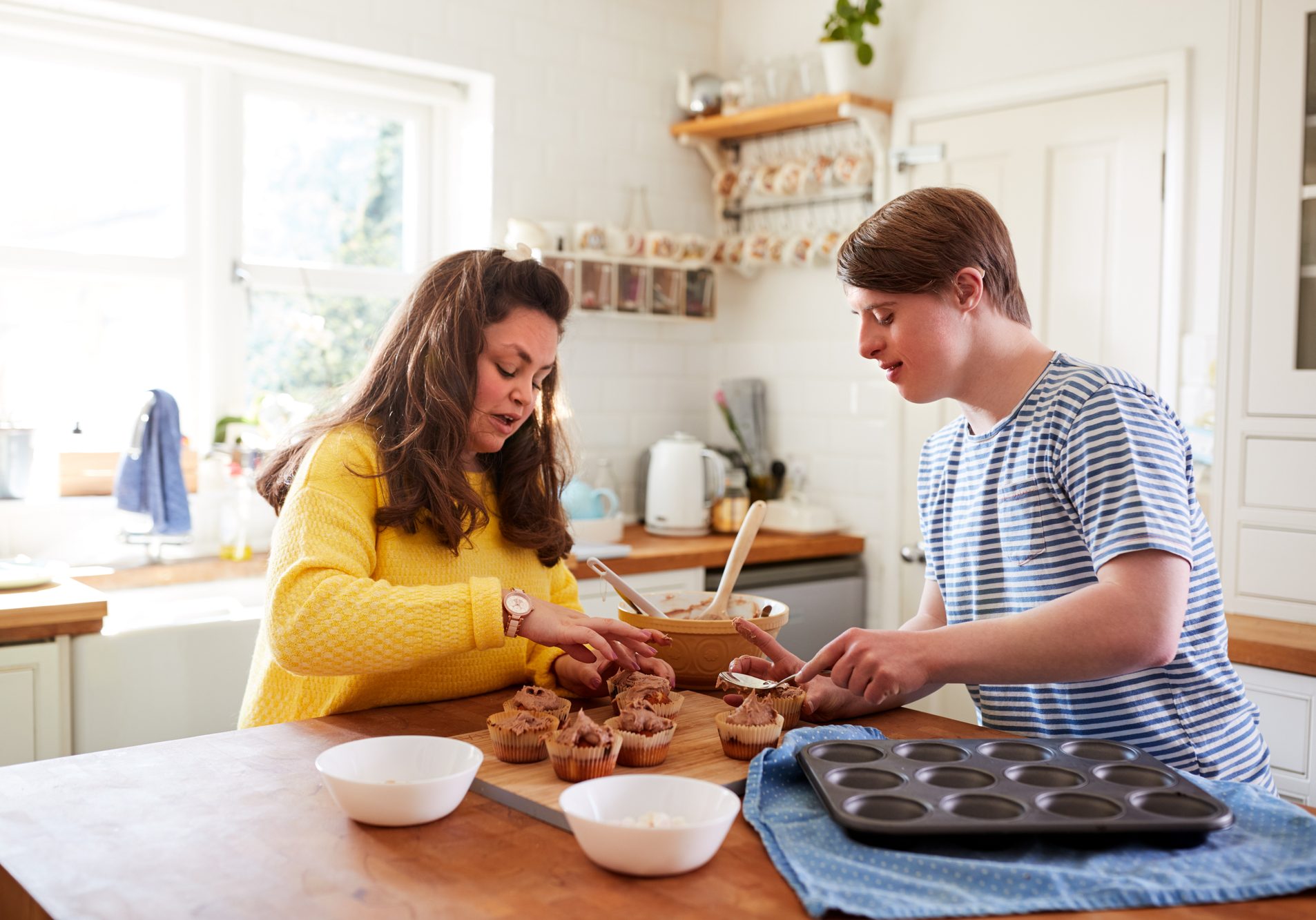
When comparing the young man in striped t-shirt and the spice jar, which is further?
the spice jar

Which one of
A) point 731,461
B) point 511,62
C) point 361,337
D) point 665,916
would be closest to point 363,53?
point 511,62

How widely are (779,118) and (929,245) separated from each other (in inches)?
92.8

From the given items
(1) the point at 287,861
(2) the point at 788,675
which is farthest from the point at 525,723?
(2) the point at 788,675

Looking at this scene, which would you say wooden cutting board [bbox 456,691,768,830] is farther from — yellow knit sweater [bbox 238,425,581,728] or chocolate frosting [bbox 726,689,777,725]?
yellow knit sweater [bbox 238,425,581,728]

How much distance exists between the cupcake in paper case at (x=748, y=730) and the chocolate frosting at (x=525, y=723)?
0.20 m

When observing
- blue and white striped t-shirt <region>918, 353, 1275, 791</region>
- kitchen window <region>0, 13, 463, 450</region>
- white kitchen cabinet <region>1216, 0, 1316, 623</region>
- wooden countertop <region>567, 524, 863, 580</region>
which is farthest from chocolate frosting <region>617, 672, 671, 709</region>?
kitchen window <region>0, 13, 463, 450</region>

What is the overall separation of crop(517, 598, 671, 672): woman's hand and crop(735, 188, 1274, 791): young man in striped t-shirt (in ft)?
0.49

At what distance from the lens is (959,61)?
3.47 metres

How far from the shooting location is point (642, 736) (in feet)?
4.39

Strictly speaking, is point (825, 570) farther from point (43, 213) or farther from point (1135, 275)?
point (43, 213)

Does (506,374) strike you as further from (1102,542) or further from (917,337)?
(1102,542)

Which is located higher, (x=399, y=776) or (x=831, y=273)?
(x=831, y=273)

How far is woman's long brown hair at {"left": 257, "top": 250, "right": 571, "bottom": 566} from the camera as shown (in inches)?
66.9

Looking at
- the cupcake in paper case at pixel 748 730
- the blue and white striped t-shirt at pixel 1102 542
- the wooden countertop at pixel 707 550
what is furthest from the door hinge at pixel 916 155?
the cupcake in paper case at pixel 748 730
